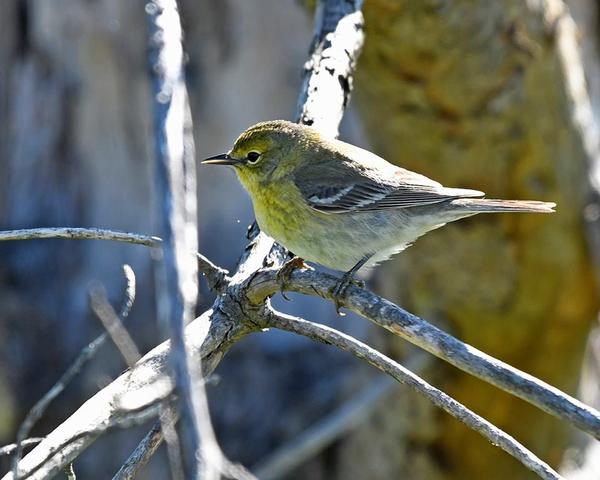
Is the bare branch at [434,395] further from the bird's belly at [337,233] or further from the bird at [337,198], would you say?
the bird at [337,198]

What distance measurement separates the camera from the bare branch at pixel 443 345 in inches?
72.8

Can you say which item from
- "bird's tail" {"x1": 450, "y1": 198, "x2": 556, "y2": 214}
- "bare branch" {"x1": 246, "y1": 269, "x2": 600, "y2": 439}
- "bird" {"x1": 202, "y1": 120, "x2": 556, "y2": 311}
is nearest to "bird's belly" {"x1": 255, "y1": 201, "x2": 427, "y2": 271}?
"bird" {"x1": 202, "y1": 120, "x2": 556, "y2": 311}

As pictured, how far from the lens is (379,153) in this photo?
5.33 meters

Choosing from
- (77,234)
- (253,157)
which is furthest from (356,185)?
(77,234)

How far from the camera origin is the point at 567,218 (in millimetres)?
5191

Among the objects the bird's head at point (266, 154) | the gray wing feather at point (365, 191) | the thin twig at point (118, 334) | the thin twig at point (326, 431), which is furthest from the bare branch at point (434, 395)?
the thin twig at point (326, 431)

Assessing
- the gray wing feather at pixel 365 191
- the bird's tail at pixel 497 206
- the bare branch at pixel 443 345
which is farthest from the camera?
the gray wing feather at pixel 365 191

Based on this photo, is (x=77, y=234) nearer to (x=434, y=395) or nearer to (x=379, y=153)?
(x=434, y=395)

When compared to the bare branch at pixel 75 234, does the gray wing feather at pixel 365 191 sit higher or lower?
lower

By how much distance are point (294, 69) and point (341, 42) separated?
270 centimetres

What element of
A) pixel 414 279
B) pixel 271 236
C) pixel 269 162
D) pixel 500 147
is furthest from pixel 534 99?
pixel 271 236

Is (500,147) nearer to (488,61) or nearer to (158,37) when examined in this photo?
(488,61)

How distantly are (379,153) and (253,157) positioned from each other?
1384 millimetres

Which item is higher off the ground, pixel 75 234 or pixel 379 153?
pixel 75 234
